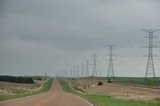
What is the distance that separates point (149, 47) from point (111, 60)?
40.0 meters

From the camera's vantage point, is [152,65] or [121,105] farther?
[152,65]

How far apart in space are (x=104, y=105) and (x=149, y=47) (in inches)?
1310

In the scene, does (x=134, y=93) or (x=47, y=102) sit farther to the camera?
(x=134, y=93)

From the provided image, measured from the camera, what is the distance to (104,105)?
3784 centimetres

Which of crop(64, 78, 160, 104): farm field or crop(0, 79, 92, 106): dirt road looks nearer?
crop(0, 79, 92, 106): dirt road

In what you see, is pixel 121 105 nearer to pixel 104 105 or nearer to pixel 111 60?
pixel 104 105

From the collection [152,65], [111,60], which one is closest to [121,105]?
[152,65]

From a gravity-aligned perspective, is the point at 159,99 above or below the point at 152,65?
below

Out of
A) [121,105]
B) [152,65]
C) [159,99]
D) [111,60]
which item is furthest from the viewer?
[111,60]

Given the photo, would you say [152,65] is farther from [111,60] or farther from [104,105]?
[111,60]

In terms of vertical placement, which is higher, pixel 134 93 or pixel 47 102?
pixel 134 93

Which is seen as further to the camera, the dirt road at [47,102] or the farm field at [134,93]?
the farm field at [134,93]

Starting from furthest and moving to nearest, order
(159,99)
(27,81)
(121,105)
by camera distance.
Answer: (27,81) → (159,99) → (121,105)

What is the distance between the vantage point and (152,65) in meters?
66.6
